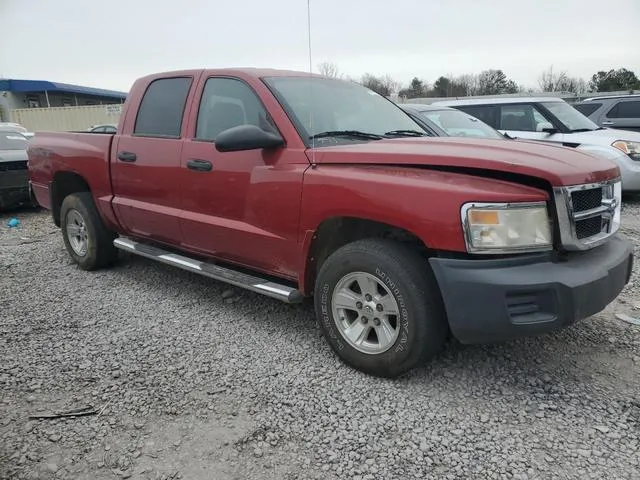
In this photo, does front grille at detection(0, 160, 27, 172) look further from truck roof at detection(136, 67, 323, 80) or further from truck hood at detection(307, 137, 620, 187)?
truck hood at detection(307, 137, 620, 187)

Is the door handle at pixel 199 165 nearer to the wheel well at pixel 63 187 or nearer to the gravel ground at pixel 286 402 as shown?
the gravel ground at pixel 286 402

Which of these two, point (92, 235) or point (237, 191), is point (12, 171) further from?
point (237, 191)

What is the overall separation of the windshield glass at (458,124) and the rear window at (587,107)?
5.46 m

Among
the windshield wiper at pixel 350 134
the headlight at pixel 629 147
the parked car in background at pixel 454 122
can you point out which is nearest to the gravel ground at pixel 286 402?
the windshield wiper at pixel 350 134

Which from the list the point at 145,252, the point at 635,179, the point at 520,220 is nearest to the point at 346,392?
the point at 520,220

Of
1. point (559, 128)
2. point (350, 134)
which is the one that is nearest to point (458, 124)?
point (559, 128)

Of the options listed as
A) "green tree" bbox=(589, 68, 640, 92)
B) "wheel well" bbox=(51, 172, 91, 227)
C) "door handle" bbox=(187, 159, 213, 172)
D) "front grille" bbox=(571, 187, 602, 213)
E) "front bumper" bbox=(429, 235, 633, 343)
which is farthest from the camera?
"green tree" bbox=(589, 68, 640, 92)

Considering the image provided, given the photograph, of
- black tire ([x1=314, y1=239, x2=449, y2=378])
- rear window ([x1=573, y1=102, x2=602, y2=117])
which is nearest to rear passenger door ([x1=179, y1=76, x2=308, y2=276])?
black tire ([x1=314, y1=239, x2=449, y2=378])

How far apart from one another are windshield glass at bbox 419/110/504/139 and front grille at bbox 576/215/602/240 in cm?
478

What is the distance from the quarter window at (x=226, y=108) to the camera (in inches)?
151

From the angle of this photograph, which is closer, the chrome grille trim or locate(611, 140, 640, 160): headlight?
the chrome grille trim

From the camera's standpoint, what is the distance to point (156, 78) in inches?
186

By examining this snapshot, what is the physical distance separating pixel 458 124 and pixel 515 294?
5637 mm

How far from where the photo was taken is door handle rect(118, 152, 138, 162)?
4.62 m
